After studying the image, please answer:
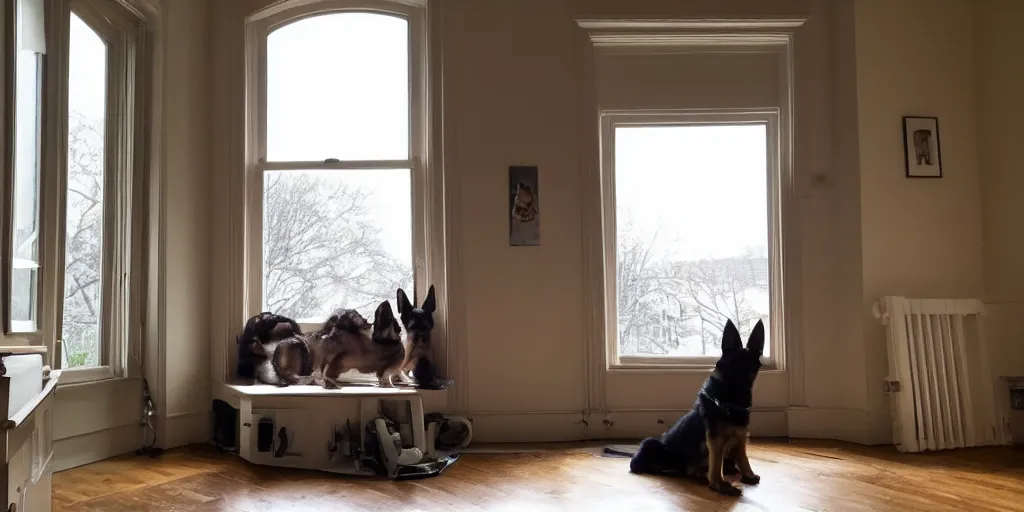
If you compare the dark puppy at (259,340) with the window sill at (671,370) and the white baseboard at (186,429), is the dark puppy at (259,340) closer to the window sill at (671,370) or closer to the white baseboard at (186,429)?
the white baseboard at (186,429)

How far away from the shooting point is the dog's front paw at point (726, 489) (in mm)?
2809

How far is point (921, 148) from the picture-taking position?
12.7ft

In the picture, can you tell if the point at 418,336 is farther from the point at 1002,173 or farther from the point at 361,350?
the point at 1002,173

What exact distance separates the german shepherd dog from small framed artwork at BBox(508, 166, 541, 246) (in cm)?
135

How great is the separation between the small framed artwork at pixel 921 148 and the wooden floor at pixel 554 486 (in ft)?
4.86

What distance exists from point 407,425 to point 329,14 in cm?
241

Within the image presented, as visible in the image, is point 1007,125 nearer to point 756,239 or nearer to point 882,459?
point 756,239

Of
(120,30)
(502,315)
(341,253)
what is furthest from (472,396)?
(120,30)

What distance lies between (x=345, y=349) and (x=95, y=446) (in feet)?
4.20

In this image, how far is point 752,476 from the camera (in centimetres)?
298

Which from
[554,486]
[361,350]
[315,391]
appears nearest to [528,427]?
[554,486]

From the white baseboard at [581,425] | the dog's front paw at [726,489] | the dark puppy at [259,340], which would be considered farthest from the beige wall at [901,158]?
the dark puppy at [259,340]

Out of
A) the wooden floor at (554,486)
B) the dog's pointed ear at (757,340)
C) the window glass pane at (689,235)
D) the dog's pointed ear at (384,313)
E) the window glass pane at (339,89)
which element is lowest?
the wooden floor at (554,486)

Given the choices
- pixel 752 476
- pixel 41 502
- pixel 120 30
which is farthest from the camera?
pixel 120 30
